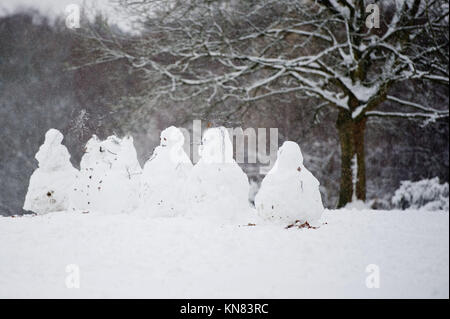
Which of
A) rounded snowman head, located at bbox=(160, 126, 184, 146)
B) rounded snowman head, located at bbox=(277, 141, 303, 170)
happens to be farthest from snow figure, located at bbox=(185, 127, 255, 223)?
rounded snowman head, located at bbox=(160, 126, 184, 146)

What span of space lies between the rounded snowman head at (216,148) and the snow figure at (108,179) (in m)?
2.03

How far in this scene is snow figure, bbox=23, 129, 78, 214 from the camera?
8578mm

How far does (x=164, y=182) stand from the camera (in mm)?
7559

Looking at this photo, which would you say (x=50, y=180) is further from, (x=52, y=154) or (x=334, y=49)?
(x=334, y=49)

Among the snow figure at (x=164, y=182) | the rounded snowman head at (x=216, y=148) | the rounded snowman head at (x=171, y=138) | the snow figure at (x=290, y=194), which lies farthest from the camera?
the rounded snowman head at (x=171, y=138)

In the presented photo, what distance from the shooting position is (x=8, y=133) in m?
15.6

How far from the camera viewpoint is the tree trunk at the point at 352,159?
10773 millimetres

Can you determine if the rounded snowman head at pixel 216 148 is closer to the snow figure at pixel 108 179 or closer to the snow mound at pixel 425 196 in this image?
the snow figure at pixel 108 179

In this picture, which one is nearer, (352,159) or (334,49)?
(352,159)

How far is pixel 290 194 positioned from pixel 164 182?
7.83 feet

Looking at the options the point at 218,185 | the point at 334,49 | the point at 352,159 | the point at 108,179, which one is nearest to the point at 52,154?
the point at 108,179

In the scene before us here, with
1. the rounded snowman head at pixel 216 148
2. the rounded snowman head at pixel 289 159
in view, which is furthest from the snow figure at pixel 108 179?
the rounded snowman head at pixel 289 159
